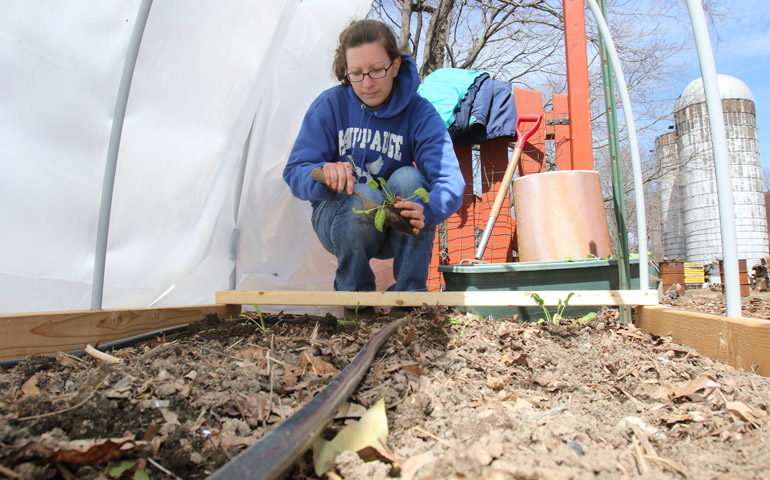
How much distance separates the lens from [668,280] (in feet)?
18.0

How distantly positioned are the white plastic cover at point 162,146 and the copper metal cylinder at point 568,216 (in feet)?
4.05

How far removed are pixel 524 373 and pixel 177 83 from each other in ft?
5.93

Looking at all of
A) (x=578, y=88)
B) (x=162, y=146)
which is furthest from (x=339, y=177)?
(x=578, y=88)

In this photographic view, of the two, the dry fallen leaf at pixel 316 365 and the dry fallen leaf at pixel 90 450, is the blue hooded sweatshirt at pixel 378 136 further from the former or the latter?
the dry fallen leaf at pixel 90 450

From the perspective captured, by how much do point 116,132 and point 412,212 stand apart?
3.72 ft

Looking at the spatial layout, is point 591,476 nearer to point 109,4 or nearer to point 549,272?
point 549,272

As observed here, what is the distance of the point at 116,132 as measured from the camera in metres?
1.67

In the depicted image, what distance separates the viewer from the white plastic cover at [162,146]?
4.89ft

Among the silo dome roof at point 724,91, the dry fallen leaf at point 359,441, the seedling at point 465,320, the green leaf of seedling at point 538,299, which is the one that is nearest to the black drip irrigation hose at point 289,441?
the dry fallen leaf at point 359,441

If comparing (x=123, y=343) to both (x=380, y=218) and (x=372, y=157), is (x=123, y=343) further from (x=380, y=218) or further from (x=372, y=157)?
(x=372, y=157)

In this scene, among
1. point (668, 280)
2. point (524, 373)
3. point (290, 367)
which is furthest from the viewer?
point (668, 280)

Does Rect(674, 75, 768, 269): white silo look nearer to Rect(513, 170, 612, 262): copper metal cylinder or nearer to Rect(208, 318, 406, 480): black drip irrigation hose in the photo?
Rect(513, 170, 612, 262): copper metal cylinder

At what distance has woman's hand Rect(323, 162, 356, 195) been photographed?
1.73 metres

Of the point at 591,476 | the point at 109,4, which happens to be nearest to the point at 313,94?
the point at 109,4
